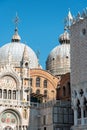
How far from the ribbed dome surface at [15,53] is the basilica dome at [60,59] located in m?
4.13

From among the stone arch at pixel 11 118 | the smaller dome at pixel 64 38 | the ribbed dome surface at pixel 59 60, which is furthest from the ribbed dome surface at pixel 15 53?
the stone arch at pixel 11 118

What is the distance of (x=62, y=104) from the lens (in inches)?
2142

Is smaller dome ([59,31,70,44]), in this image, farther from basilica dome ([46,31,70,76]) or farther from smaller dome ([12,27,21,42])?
smaller dome ([12,27,21,42])

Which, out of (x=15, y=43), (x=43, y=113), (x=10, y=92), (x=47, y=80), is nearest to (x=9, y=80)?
(x=10, y=92)

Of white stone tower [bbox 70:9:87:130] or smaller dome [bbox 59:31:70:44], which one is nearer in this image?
white stone tower [bbox 70:9:87:130]

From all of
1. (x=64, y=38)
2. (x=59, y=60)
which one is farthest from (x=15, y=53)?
(x=64, y=38)

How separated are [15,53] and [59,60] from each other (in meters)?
9.31

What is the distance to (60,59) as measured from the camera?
7412cm

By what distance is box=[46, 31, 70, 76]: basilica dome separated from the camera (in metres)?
73.2

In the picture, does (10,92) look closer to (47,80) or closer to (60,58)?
(47,80)

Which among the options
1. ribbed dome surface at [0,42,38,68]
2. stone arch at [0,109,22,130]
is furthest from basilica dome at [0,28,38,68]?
stone arch at [0,109,22,130]

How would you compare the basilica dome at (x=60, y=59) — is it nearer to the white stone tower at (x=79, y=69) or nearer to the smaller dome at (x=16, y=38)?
the smaller dome at (x=16, y=38)

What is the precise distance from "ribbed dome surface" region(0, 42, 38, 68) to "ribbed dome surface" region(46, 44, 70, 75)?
412 centimetres

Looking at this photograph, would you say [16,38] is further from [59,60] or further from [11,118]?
[11,118]
